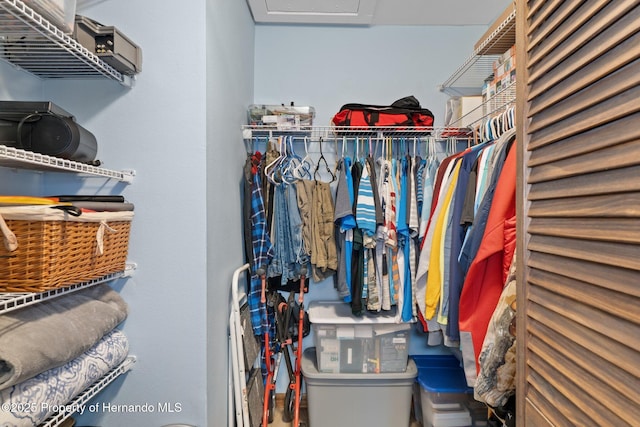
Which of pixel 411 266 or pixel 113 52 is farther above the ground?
pixel 113 52

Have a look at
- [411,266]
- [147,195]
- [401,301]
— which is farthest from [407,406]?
[147,195]

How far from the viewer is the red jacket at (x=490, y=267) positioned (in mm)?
1225

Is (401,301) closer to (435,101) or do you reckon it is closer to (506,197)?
(506,197)

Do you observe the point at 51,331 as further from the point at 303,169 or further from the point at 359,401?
the point at 359,401

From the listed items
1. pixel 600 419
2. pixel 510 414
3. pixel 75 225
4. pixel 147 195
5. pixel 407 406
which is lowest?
pixel 407 406

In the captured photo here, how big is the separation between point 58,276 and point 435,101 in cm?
231

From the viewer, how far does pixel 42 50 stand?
110cm

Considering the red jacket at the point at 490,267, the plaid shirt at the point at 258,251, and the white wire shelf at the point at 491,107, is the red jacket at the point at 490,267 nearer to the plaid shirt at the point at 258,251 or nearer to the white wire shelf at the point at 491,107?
the white wire shelf at the point at 491,107

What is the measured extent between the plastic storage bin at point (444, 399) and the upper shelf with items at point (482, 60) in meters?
1.81

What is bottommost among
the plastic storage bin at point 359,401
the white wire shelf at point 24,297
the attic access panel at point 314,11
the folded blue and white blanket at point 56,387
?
the plastic storage bin at point 359,401

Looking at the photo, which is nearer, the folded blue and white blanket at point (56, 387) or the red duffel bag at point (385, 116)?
the folded blue and white blanket at point (56, 387)

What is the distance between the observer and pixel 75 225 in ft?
3.29

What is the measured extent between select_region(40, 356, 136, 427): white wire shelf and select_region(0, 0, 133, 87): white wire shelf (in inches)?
40.0

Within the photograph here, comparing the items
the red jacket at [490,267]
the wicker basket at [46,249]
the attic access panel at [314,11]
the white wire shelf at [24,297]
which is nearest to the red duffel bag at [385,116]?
the attic access panel at [314,11]
